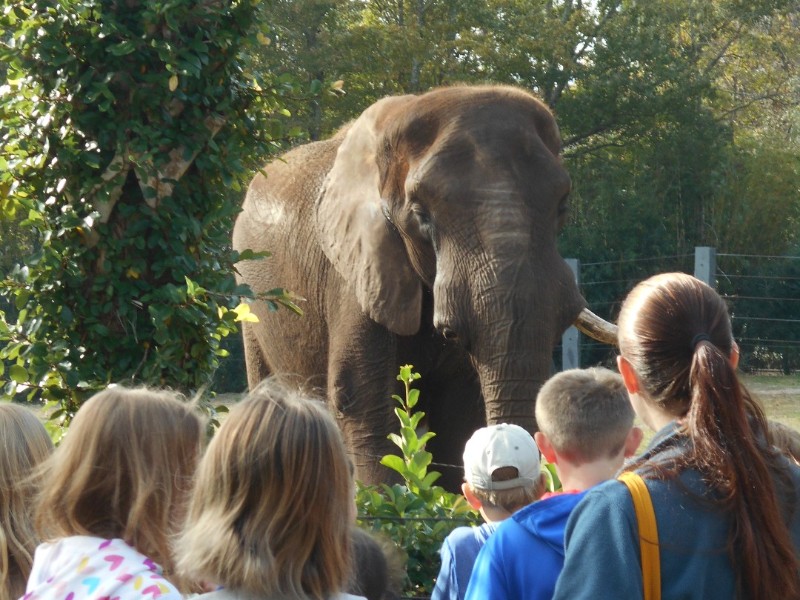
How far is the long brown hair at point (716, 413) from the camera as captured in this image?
2.24 m

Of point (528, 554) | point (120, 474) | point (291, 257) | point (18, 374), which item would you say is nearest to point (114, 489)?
point (120, 474)

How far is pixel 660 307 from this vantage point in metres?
2.46

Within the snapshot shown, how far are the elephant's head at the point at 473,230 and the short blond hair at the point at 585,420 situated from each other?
3.43 meters

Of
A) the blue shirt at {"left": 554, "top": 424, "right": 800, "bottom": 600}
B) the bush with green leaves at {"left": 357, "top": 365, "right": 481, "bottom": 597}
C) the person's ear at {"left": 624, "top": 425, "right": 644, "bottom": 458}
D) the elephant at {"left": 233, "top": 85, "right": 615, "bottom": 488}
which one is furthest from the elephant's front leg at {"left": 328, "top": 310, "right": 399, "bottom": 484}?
the blue shirt at {"left": 554, "top": 424, "right": 800, "bottom": 600}

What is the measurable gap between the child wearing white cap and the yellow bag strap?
108cm

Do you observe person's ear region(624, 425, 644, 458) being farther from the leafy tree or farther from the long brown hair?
the leafy tree

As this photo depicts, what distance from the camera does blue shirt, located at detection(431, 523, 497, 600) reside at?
3402 mm

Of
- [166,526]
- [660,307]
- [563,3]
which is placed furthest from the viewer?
[563,3]

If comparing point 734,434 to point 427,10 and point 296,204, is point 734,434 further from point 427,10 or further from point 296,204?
point 427,10

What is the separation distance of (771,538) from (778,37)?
36.7 m

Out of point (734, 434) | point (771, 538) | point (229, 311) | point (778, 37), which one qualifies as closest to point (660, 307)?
point (734, 434)

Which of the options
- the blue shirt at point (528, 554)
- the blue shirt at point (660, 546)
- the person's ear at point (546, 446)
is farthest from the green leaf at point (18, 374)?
the blue shirt at point (660, 546)

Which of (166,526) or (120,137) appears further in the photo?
(120,137)

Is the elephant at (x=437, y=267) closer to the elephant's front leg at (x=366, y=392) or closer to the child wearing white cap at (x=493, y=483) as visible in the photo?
the elephant's front leg at (x=366, y=392)
